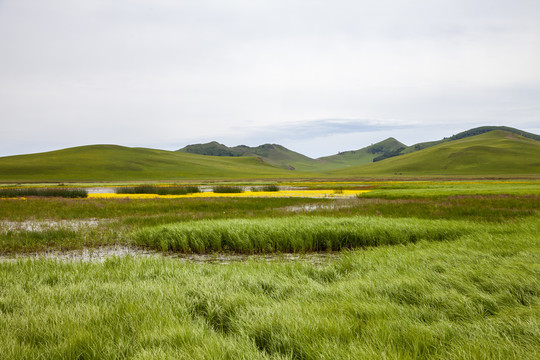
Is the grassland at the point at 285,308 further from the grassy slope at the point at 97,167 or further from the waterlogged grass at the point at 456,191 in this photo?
the grassy slope at the point at 97,167

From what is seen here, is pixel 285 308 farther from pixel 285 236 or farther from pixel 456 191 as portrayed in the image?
pixel 456 191

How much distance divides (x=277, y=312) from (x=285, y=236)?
7.33 meters

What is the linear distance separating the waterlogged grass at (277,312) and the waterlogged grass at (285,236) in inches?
165

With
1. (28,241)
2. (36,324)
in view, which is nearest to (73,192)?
(28,241)

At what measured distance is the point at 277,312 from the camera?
419cm

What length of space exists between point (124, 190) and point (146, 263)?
36.6 meters

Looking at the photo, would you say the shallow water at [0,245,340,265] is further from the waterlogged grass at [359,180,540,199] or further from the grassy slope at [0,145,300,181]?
the grassy slope at [0,145,300,181]

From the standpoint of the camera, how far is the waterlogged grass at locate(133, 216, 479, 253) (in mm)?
11227

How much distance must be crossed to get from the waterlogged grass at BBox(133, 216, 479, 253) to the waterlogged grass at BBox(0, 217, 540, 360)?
13.8ft

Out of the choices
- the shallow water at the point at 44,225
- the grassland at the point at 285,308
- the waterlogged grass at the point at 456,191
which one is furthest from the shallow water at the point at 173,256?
the waterlogged grass at the point at 456,191

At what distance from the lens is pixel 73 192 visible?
3328 cm

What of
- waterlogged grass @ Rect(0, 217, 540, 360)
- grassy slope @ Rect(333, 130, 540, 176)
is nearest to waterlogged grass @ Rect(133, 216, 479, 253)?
waterlogged grass @ Rect(0, 217, 540, 360)

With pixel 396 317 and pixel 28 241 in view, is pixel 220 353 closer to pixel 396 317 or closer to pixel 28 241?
pixel 396 317

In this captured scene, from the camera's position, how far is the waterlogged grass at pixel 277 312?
3312 mm
